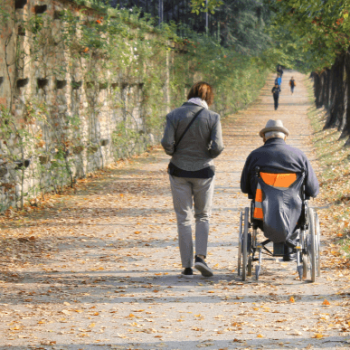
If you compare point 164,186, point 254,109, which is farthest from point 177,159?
point 254,109

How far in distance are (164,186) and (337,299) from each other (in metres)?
7.44

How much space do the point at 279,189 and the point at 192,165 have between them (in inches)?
35.0

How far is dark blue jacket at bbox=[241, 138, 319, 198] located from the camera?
6.00 meters

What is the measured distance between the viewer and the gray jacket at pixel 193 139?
627 cm

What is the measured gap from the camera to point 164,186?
12742 millimetres

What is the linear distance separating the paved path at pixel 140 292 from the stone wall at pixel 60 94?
0.99 metres

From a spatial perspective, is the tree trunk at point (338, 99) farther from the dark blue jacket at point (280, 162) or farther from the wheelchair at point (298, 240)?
the wheelchair at point (298, 240)

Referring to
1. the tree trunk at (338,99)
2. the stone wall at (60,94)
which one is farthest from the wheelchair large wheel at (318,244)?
the tree trunk at (338,99)

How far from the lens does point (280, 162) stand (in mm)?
6016

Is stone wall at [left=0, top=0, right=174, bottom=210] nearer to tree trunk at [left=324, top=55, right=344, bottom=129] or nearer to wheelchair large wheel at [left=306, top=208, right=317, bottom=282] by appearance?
wheelchair large wheel at [left=306, top=208, right=317, bottom=282]

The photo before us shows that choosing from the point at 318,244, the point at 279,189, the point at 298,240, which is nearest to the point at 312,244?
the point at 318,244

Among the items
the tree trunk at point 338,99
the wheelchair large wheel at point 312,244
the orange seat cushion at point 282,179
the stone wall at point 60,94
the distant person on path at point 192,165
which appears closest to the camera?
the wheelchair large wheel at point 312,244

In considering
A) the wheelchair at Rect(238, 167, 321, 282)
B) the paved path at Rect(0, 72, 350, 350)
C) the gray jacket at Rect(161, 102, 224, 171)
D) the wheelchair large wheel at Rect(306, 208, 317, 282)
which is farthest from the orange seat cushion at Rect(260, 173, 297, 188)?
the paved path at Rect(0, 72, 350, 350)

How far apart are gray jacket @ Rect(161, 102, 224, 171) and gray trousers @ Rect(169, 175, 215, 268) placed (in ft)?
0.57
